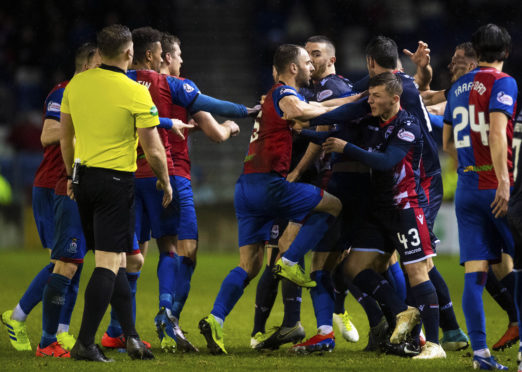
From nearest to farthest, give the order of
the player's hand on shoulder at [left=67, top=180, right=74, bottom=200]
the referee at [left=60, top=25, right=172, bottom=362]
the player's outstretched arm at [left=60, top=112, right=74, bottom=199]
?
the referee at [left=60, top=25, right=172, bottom=362], the player's outstretched arm at [left=60, top=112, right=74, bottom=199], the player's hand on shoulder at [left=67, top=180, right=74, bottom=200]

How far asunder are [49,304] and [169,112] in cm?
155

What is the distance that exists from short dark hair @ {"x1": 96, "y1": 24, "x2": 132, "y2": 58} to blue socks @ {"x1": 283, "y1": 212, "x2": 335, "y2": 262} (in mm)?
1662

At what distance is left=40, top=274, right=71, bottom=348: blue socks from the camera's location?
5508mm

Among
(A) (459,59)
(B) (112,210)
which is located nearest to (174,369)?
(B) (112,210)

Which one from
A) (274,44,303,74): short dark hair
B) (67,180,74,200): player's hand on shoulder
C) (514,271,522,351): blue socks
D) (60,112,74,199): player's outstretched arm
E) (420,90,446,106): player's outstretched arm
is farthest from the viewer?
(420,90,446,106): player's outstretched arm

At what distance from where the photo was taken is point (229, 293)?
565cm

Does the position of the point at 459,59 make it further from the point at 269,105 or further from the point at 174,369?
the point at 174,369

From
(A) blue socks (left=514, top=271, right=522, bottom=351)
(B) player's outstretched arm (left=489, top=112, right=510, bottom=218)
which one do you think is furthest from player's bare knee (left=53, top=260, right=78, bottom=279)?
(A) blue socks (left=514, top=271, right=522, bottom=351)

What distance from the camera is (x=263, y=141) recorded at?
18.7 feet

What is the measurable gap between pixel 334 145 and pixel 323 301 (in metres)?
1.10

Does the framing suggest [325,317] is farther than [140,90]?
Yes

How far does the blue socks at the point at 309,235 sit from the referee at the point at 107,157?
1.11m

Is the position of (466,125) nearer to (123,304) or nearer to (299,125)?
(299,125)

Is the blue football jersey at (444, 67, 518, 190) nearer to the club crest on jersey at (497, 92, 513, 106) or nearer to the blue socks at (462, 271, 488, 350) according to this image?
the club crest on jersey at (497, 92, 513, 106)
